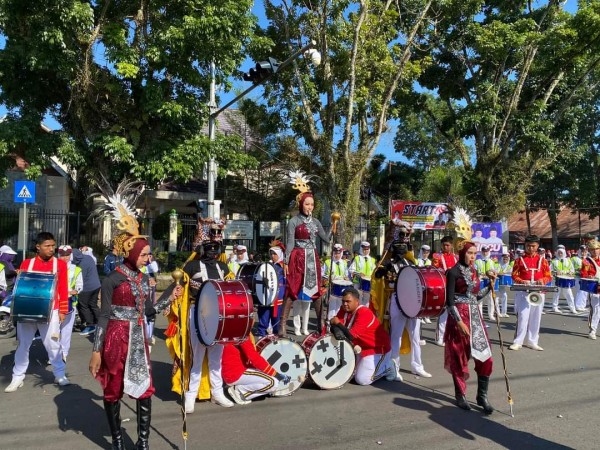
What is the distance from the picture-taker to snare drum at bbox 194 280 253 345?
203 inches

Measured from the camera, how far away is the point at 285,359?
6.09m

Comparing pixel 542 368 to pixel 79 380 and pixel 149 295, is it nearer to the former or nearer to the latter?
pixel 149 295

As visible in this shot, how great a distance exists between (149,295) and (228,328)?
35.6 inches

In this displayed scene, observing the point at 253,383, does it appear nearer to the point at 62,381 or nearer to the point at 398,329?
the point at 398,329

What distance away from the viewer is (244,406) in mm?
5793

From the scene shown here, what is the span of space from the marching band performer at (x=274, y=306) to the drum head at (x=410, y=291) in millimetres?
2903

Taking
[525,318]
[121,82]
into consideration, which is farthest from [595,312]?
[121,82]

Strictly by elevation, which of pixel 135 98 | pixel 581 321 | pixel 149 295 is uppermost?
pixel 135 98

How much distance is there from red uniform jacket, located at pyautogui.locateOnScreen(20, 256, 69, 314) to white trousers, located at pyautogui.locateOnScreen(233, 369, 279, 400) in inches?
100

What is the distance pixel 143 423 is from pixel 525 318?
687cm

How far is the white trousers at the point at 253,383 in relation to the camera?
5805mm

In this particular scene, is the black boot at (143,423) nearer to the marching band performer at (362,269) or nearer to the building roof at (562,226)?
the marching band performer at (362,269)

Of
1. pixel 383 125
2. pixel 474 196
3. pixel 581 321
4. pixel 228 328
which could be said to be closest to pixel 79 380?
pixel 228 328

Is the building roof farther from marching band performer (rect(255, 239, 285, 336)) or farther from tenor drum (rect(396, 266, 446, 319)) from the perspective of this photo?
tenor drum (rect(396, 266, 446, 319))
